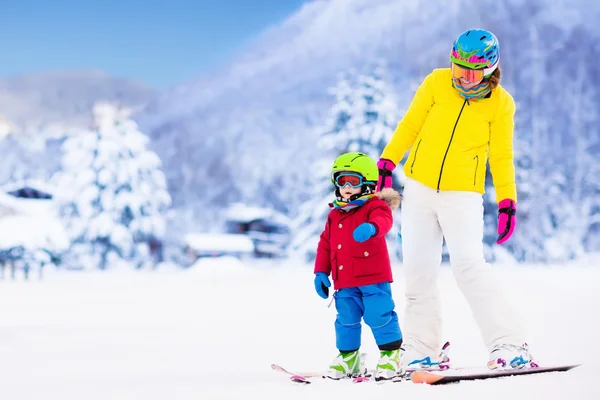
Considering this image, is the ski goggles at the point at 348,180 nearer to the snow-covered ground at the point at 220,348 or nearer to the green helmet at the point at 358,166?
the green helmet at the point at 358,166

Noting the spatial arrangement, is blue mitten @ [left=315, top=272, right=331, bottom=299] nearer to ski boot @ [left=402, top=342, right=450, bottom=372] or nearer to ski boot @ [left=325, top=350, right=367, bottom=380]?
ski boot @ [left=325, top=350, right=367, bottom=380]

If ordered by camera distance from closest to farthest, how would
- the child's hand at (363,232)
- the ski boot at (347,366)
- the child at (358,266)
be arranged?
1. the child's hand at (363,232)
2. the child at (358,266)
3. the ski boot at (347,366)

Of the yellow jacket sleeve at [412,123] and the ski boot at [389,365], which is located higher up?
the yellow jacket sleeve at [412,123]

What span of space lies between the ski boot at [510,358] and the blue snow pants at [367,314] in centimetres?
57

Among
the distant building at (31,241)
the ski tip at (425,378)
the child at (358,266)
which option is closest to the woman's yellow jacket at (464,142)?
the child at (358,266)

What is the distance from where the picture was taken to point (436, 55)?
8375cm

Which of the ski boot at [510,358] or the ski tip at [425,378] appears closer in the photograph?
the ski tip at [425,378]

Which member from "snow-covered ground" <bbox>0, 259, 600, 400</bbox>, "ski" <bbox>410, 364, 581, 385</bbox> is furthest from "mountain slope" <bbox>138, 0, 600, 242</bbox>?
"ski" <bbox>410, 364, 581, 385</bbox>

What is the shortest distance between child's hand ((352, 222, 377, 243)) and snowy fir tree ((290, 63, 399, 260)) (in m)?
23.7

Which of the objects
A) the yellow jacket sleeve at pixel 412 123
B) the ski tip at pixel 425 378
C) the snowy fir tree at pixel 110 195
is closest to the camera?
the ski tip at pixel 425 378

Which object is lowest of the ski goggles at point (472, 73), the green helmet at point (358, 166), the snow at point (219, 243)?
the green helmet at point (358, 166)

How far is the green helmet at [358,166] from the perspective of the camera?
3.95 metres

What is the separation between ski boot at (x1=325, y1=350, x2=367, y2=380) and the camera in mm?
3939

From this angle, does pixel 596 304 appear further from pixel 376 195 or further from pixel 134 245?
pixel 134 245
